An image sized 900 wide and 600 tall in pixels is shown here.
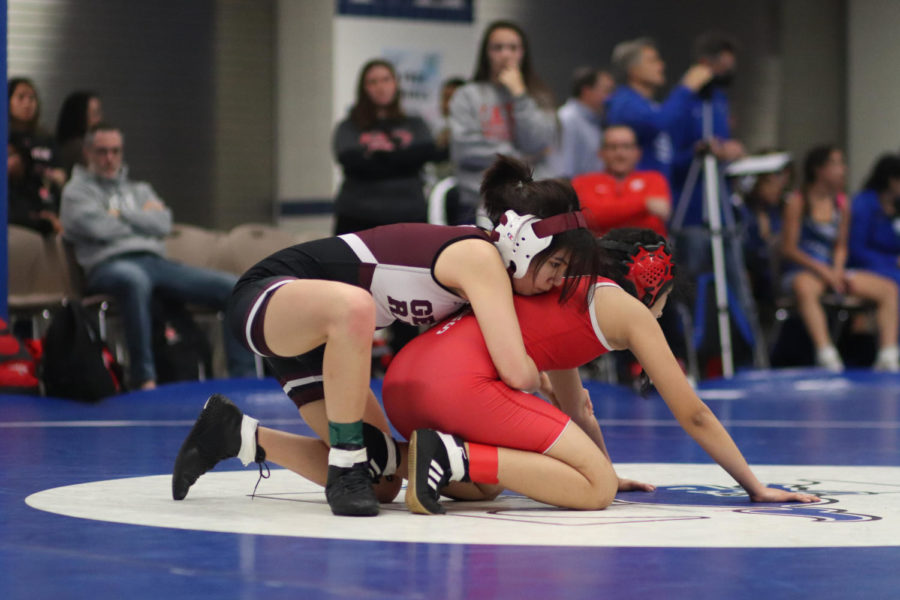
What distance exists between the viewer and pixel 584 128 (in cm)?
762

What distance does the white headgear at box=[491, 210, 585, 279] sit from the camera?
2930mm

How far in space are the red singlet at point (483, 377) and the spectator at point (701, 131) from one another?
4329mm

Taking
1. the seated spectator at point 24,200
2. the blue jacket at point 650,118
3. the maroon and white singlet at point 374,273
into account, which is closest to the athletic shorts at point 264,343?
the maroon and white singlet at point 374,273

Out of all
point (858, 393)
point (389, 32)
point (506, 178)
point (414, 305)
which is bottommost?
point (858, 393)

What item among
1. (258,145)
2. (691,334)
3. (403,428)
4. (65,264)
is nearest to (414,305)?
(403,428)

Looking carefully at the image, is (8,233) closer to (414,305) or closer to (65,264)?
(65,264)

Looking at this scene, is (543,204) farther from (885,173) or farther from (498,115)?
(885,173)

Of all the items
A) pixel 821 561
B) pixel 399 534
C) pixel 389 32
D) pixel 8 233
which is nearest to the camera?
pixel 821 561

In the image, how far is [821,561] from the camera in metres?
2.30

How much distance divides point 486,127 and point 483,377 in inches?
141

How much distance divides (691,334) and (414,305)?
4.25 m

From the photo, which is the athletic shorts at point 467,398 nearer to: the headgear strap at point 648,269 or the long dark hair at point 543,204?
the long dark hair at point 543,204

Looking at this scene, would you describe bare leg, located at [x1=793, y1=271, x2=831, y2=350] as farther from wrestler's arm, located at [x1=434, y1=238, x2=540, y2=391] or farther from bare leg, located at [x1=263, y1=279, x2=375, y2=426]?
bare leg, located at [x1=263, y1=279, x2=375, y2=426]

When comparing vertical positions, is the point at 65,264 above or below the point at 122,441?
above
